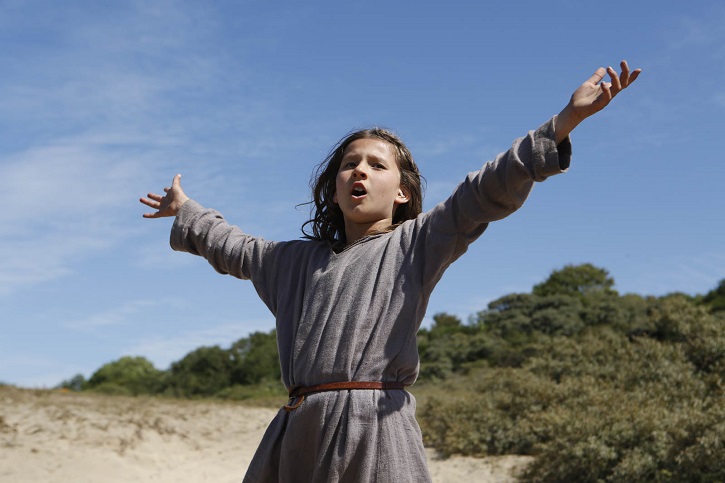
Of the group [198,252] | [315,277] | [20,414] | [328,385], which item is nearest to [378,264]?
[315,277]

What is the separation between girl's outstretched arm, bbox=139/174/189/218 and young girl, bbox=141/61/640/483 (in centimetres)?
55

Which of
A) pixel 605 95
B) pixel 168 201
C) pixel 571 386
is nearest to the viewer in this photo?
pixel 605 95

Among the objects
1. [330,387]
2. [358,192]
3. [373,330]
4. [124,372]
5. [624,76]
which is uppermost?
[124,372]

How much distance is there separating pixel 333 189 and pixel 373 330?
760mm

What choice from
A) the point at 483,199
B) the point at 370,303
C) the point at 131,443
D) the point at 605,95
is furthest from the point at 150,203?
the point at 131,443

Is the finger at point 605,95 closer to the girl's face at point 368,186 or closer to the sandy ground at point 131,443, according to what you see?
the girl's face at point 368,186

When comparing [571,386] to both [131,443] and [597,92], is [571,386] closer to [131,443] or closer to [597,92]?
[131,443]

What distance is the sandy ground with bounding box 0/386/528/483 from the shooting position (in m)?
8.48

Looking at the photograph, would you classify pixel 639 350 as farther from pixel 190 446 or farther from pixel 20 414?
pixel 20 414

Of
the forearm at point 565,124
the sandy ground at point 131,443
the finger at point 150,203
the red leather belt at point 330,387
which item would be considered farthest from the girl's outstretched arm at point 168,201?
the sandy ground at point 131,443

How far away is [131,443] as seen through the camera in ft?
32.1

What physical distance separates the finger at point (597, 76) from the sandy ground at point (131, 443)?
6583 millimetres

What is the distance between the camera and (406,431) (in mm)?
2203

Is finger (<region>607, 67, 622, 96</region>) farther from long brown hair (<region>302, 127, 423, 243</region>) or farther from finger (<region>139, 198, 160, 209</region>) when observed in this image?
finger (<region>139, 198, 160, 209</region>)
